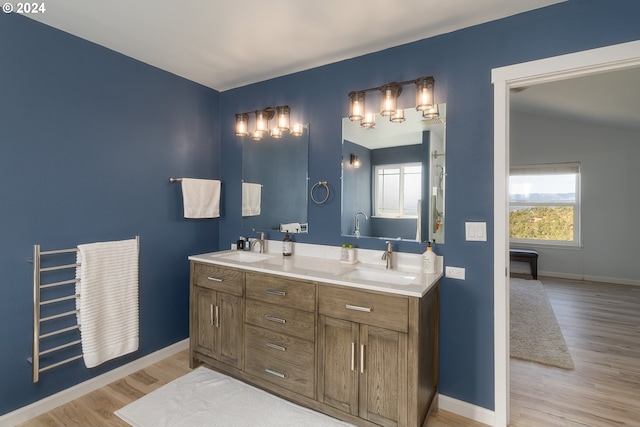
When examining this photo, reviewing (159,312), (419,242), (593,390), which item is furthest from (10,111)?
(593,390)

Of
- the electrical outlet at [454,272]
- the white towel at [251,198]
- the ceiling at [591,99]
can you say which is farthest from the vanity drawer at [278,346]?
the ceiling at [591,99]

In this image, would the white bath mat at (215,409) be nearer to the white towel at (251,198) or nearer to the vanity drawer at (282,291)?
the vanity drawer at (282,291)

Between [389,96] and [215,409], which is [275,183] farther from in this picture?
[215,409]

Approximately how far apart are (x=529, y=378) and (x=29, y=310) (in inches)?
142

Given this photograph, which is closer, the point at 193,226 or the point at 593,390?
the point at 593,390

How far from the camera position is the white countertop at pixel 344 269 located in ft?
5.79

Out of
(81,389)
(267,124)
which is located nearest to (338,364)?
(81,389)

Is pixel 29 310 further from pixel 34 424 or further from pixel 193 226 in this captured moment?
pixel 193 226

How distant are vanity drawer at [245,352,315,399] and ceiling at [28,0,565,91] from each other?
2216 millimetres

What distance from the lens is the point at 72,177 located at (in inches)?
84.3

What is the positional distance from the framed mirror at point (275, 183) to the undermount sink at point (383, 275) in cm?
71

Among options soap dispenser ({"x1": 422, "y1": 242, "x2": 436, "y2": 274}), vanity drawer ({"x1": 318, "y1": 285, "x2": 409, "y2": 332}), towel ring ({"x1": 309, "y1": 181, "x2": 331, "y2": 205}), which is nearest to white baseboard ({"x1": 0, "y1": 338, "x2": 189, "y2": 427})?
vanity drawer ({"x1": 318, "y1": 285, "x2": 409, "y2": 332})

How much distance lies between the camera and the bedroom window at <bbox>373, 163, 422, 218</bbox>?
87.7 inches

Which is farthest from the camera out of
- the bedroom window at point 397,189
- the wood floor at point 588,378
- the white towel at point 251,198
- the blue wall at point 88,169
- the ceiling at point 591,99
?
the ceiling at point 591,99
